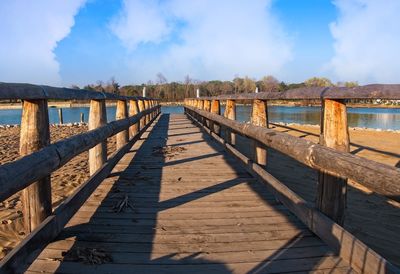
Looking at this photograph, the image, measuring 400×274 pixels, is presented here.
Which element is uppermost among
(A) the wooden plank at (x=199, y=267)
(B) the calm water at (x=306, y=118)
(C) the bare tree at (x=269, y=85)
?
(C) the bare tree at (x=269, y=85)

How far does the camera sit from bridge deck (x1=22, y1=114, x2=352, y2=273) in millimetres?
2371

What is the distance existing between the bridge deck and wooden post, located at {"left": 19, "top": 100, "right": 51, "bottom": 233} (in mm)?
276

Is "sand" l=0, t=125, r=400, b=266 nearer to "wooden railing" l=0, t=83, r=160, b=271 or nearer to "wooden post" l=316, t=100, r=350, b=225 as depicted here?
"wooden railing" l=0, t=83, r=160, b=271

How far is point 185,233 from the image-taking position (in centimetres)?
292

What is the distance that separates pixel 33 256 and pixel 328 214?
2176 millimetres

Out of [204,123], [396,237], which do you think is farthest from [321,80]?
[396,237]

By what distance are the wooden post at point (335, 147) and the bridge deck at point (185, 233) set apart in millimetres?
298

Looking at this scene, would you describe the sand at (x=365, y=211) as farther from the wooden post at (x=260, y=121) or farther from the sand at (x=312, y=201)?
the wooden post at (x=260, y=121)

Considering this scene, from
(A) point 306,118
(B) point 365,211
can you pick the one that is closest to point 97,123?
(B) point 365,211

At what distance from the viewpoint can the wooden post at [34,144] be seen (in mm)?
2404

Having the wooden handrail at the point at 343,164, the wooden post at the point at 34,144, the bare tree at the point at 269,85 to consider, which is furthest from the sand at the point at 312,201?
the bare tree at the point at 269,85

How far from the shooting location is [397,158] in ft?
32.7

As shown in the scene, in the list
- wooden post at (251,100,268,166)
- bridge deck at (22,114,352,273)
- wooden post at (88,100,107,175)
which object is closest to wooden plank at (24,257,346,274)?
bridge deck at (22,114,352,273)

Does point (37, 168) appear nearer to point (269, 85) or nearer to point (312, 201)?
point (312, 201)
